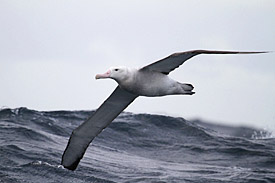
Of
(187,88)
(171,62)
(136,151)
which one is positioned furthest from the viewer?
(136,151)

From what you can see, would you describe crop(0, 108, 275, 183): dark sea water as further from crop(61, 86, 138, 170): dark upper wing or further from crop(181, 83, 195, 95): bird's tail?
crop(181, 83, 195, 95): bird's tail

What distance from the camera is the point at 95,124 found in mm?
10430

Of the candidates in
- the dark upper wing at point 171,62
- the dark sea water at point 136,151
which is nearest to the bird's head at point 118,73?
the dark upper wing at point 171,62

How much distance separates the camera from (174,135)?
1597 cm

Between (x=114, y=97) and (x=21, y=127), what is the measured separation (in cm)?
478

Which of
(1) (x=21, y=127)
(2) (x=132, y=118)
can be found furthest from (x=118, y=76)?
(2) (x=132, y=118)

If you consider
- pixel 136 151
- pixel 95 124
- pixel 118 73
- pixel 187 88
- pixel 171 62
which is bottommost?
pixel 136 151

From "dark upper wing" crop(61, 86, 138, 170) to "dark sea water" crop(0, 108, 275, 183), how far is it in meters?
0.33

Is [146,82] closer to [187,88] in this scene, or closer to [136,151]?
[187,88]

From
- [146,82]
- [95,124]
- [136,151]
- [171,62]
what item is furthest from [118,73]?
[136,151]

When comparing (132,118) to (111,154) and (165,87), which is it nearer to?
(111,154)

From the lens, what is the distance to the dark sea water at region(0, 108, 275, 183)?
36.5 feet

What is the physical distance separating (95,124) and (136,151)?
4.03 m

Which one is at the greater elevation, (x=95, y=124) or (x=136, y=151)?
(x=95, y=124)
